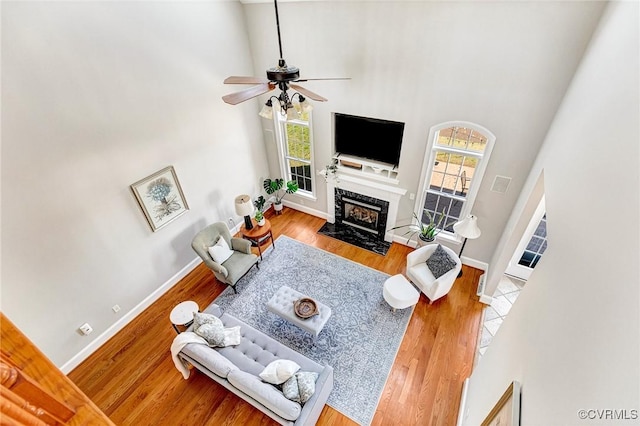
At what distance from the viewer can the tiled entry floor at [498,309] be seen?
4.34m

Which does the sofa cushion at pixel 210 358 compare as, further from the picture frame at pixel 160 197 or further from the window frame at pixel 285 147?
the window frame at pixel 285 147

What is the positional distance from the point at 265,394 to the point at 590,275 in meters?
2.98

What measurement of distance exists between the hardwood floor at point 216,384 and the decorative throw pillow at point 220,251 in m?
0.62

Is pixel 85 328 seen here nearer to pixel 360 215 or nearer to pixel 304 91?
pixel 304 91

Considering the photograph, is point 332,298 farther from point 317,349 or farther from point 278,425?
point 278,425

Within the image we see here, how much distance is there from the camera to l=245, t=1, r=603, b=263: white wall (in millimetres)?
3418

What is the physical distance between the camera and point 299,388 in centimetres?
313

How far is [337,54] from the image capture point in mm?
4625

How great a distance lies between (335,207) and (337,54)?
300 cm

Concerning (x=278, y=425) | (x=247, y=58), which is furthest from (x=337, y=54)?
(x=278, y=425)

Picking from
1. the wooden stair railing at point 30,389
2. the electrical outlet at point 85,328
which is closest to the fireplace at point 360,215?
the electrical outlet at point 85,328

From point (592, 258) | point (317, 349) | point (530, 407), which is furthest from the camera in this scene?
point (317, 349)

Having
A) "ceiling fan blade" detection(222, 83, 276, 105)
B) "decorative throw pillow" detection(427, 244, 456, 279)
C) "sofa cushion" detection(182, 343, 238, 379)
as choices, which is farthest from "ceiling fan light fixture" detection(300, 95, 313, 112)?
"decorative throw pillow" detection(427, 244, 456, 279)

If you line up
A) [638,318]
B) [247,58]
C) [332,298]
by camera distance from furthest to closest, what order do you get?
[247,58] → [332,298] → [638,318]
